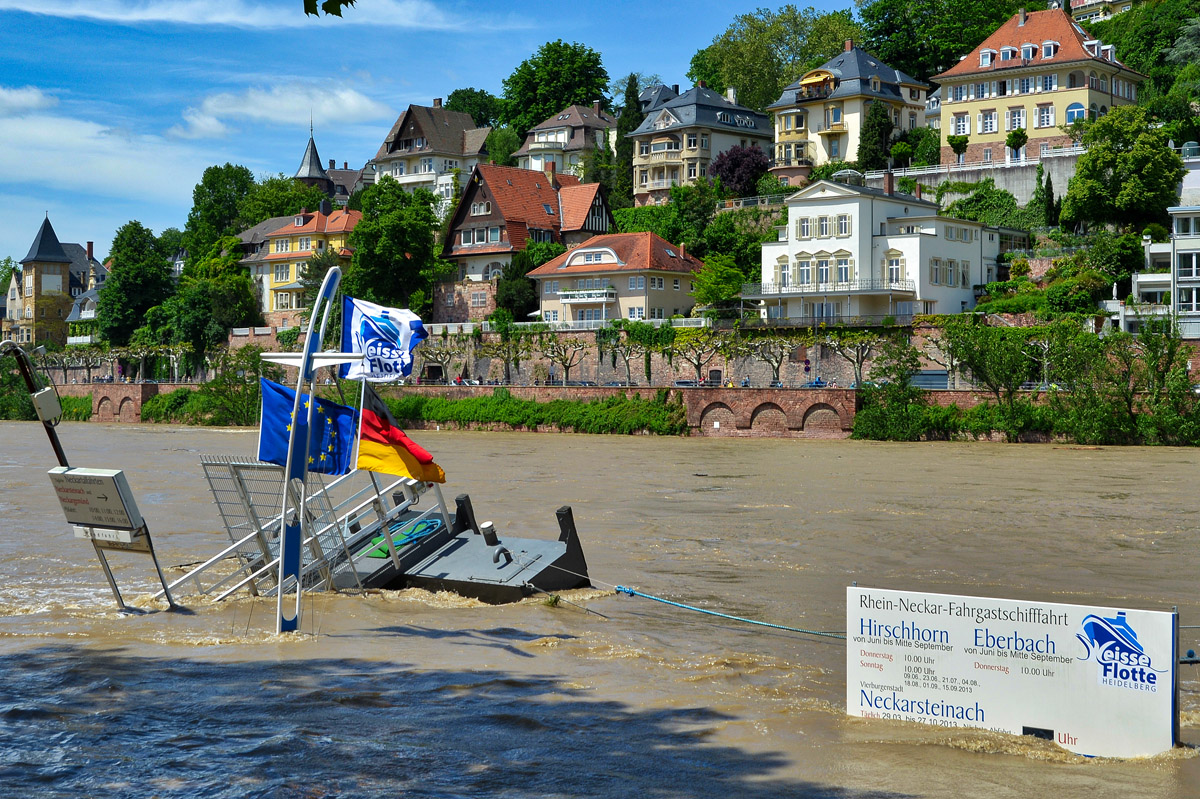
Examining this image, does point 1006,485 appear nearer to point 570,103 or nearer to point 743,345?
point 743,345

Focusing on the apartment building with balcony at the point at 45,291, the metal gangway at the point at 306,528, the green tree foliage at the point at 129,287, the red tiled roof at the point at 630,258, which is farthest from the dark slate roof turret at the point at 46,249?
the metal gangway at the point at 306,528

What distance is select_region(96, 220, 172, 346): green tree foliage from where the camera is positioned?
334 ft

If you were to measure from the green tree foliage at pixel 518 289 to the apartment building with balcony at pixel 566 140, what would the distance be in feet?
86.1

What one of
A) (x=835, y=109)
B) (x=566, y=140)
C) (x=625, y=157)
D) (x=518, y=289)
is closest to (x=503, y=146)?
(x=566, y=140)

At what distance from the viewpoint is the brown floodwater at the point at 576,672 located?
893cm

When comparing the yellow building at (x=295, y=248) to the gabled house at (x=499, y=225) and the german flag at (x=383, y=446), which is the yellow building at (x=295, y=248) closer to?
the gabled house at (x=499, y=225)

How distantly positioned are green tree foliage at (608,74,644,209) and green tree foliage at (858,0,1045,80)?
772 inches

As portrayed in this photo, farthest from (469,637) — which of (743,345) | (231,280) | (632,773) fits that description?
(231,280)

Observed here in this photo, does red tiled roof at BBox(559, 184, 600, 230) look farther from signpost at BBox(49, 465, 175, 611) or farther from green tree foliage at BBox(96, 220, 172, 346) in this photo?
signpost at BBox(49, 465, 175, 611)

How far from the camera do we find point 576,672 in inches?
495

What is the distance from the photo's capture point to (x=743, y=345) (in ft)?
208

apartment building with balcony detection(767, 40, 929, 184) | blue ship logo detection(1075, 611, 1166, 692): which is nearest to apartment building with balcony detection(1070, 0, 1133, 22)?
apartment building with balcony detection(767, 40, 929, 184)

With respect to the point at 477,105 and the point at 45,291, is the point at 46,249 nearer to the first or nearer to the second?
the point at 45,291

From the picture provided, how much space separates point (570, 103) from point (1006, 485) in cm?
9120
